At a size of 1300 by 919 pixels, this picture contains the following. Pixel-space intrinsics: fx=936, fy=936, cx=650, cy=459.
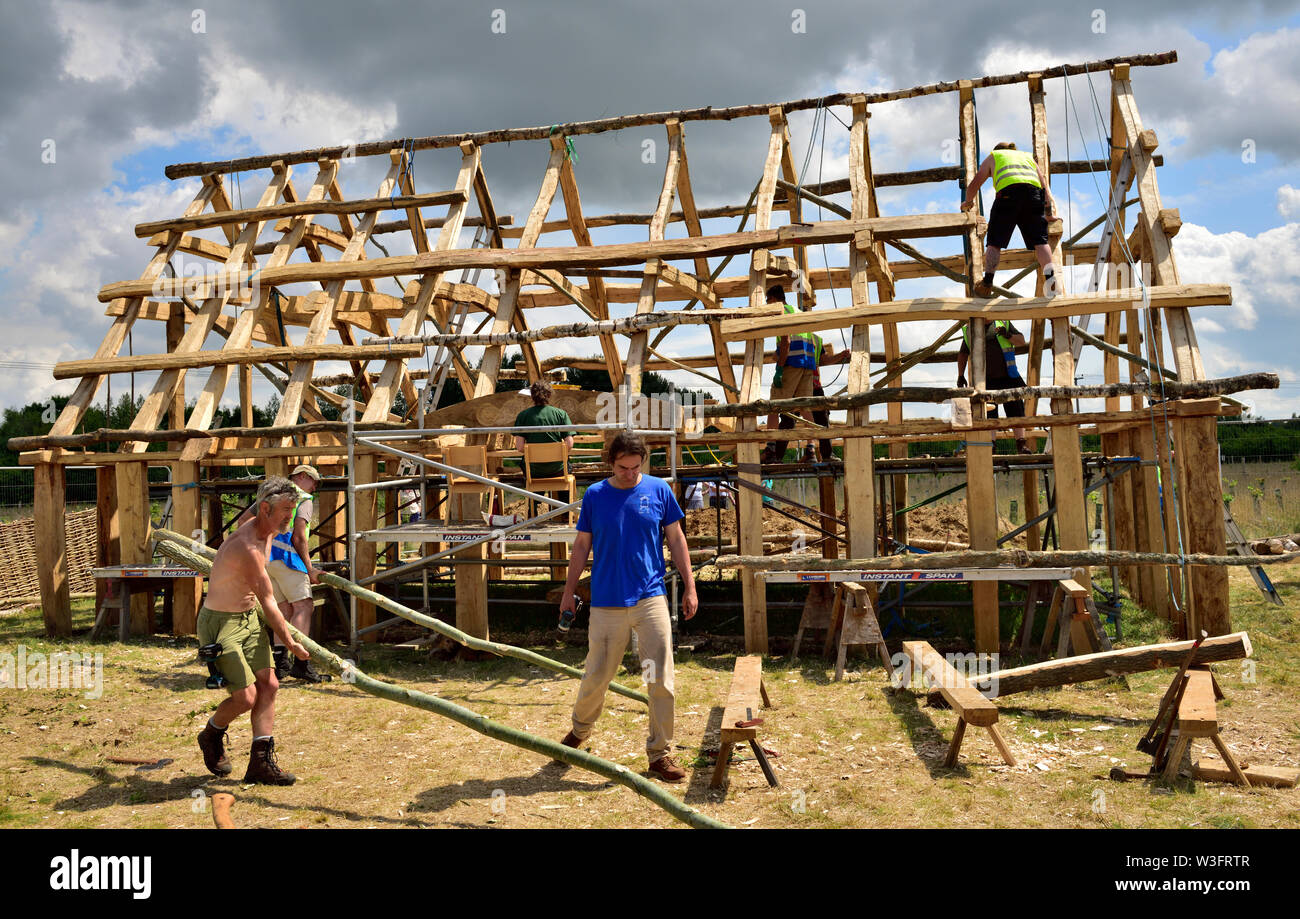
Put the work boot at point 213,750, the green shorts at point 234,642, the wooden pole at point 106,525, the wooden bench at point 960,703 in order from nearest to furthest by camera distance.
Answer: the wooden bench at point 960,703 → the green shorts at point 234,642 → the work boot at point 213,750 → the wooden pole at point 106,525

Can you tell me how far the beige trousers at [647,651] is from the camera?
5418 millimetres

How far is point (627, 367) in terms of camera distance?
10102 mm

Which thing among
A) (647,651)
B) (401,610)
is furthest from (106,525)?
(647,651)

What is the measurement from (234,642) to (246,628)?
0.12 metres

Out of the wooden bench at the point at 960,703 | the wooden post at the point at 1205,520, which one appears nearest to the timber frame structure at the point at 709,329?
the wooden post at the point at 1205,520

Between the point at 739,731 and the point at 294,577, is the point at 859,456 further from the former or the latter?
the point at 294,577

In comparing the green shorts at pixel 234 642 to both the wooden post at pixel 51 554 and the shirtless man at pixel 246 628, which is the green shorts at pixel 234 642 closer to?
the shirtless man at pixel 246 628

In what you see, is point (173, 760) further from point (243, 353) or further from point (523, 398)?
point (243, 353)

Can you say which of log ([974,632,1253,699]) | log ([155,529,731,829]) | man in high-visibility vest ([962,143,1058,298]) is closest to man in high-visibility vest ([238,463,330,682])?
log ([155,529,731,829])

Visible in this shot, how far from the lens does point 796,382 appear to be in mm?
10547

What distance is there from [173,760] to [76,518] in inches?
464

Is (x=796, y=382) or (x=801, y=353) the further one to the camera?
(x=796, y=382)

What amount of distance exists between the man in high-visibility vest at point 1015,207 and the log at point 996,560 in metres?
2.96

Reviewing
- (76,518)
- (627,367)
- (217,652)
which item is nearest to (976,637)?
(627,367)
